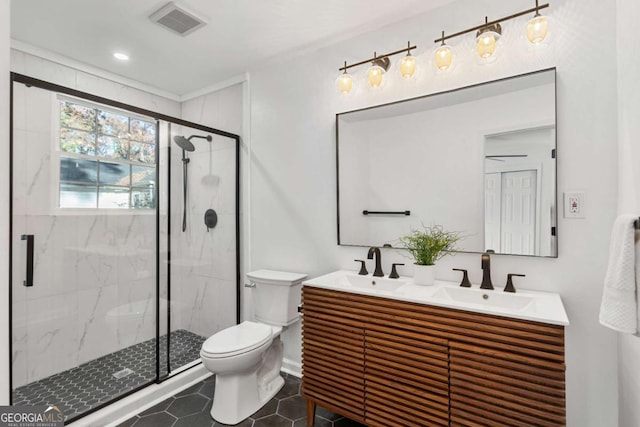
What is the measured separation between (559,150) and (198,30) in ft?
7.82

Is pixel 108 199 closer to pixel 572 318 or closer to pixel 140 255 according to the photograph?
pixel 140 255

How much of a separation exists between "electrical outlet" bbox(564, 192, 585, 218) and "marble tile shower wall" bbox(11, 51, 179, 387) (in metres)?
2.75

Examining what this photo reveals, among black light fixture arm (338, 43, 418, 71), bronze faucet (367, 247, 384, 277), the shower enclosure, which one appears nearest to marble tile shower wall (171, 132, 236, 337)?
the shower enclosure

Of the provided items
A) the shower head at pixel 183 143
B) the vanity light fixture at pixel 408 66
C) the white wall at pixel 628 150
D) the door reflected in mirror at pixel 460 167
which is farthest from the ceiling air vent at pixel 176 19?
the white wall at pixel 628 150

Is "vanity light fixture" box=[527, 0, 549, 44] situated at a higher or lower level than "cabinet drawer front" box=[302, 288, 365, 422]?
higher

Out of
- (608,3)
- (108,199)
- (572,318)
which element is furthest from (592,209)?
(108,199)

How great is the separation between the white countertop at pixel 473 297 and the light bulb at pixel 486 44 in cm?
127

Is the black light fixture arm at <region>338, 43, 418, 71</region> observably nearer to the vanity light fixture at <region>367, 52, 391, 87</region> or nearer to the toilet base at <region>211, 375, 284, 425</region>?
the vanity light fixture at <region>367, 52, 391, 87</region>

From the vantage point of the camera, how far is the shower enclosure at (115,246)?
7.09 ft

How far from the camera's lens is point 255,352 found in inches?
A: 77.6

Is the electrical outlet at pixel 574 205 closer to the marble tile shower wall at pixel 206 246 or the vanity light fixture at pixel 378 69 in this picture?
the vanity light fixture at pixel 378 69

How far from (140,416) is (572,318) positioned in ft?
8.50

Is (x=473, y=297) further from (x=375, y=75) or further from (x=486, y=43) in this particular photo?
(x=375, y=75)

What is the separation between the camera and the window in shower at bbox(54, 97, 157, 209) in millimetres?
2326
